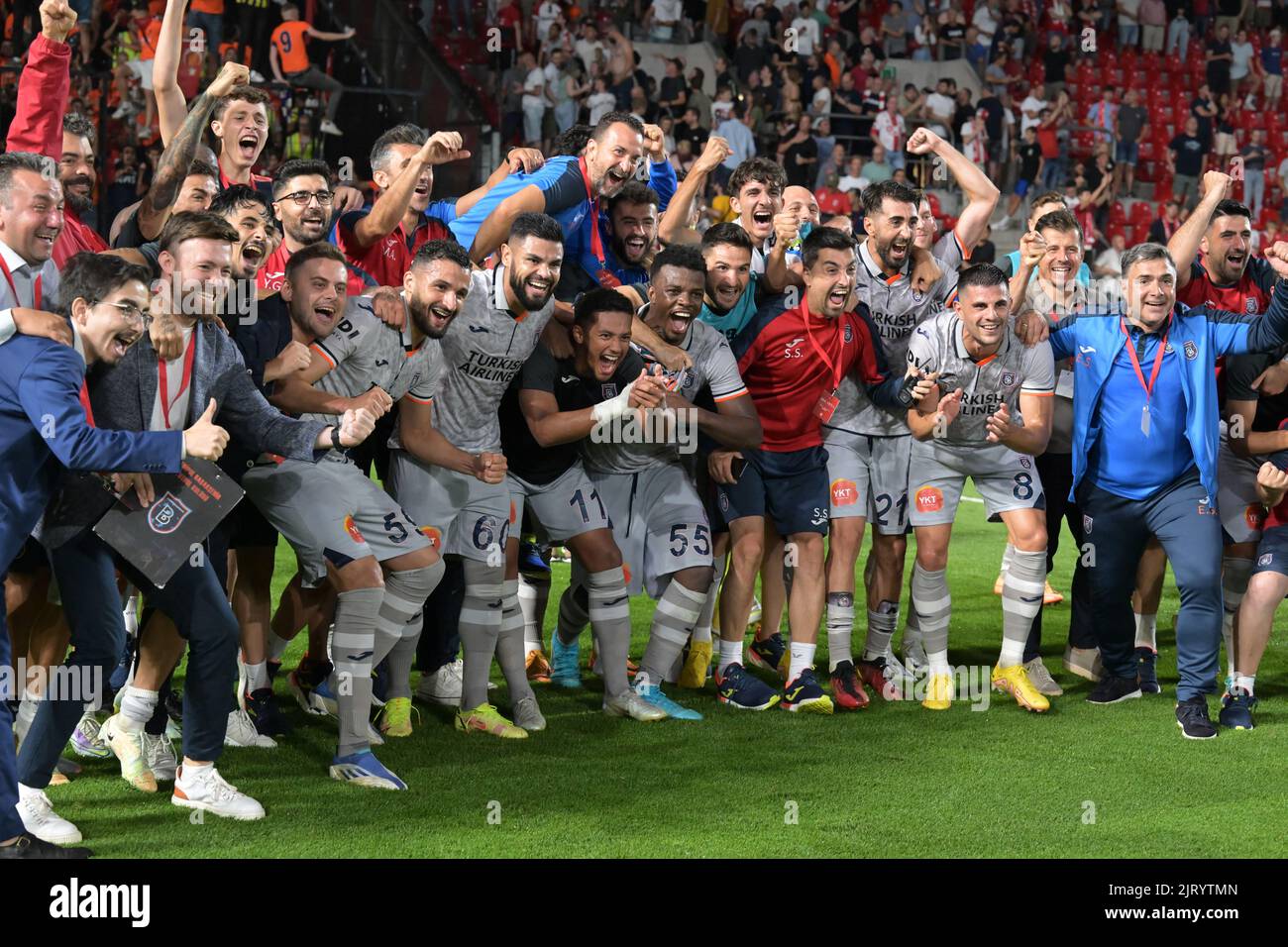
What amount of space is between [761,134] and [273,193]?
1348cm

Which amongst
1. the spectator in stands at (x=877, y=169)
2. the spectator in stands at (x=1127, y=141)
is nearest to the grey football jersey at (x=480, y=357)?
the spectator in stands at (x=877, y=169)

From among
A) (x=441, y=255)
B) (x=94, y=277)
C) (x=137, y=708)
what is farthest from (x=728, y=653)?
(x=94, y=277)

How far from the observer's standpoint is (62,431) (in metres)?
4.32

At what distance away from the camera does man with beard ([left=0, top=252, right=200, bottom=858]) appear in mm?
4320

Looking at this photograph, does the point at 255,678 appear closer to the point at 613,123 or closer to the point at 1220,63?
the point at 613,123

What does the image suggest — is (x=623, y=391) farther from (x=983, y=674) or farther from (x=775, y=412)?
(x=983, y=674)

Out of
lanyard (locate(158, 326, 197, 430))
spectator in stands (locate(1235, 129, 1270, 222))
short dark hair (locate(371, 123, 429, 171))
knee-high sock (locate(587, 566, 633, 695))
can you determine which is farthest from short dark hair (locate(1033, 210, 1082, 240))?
spectator in stands (locate(1235, 129, 1270, 222))

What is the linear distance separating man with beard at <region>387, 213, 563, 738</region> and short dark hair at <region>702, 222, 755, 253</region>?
86 centimetres

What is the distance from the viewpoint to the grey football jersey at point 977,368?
6895 millimetres

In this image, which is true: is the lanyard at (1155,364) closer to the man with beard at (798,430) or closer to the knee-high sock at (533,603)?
the man with beard at (798,430)

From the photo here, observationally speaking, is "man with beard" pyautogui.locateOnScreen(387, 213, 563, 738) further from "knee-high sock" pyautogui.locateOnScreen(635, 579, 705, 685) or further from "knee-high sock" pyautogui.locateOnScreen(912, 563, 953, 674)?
"knee-high sock" pyautogui.locateOnScreen(912, 563, 953, 674)

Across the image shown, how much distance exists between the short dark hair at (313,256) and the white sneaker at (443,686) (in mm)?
1976

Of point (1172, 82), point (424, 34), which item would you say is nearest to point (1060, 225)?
point (424, 34)

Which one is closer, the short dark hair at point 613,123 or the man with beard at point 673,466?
the man with beard at point 673,466
